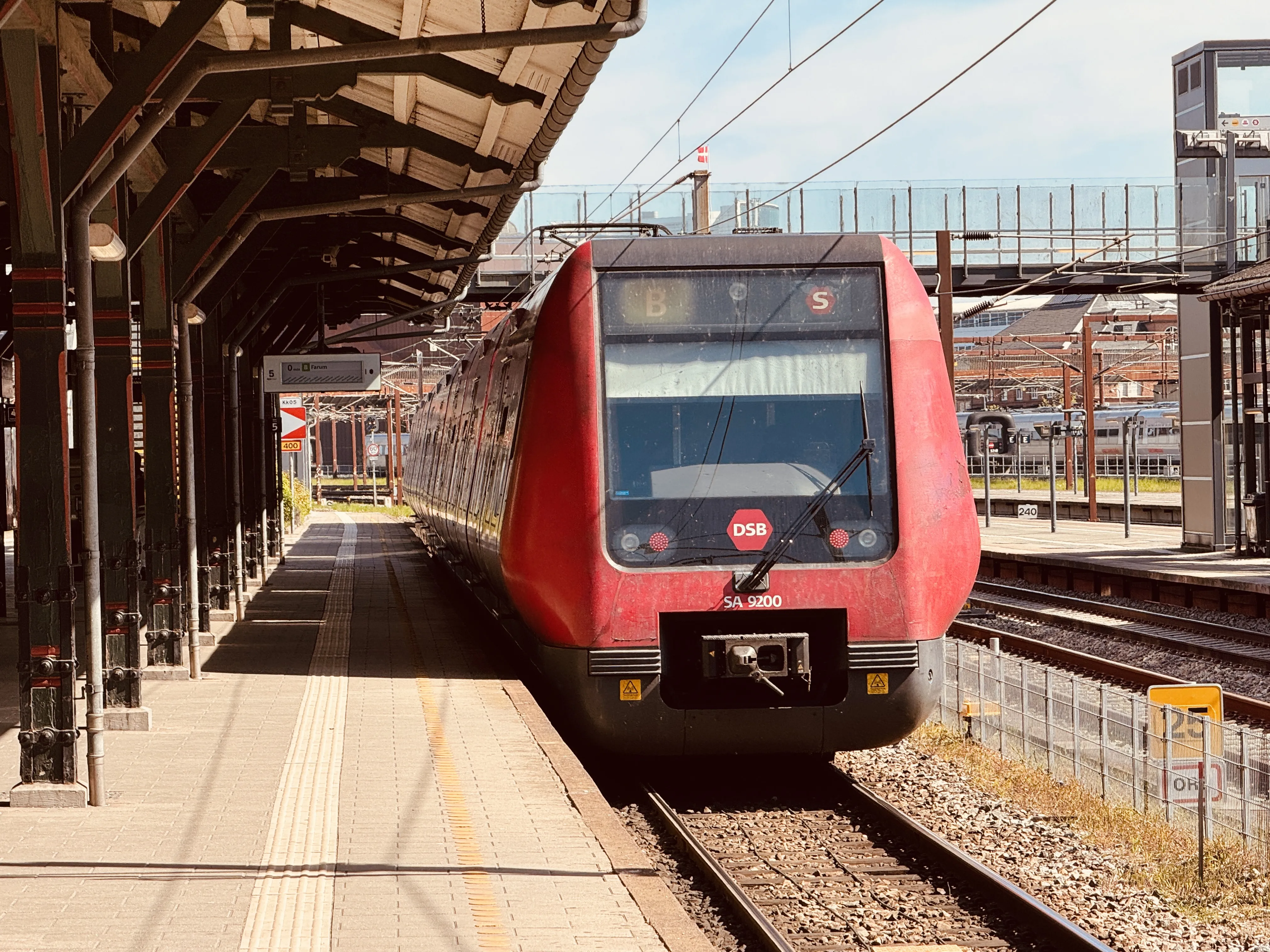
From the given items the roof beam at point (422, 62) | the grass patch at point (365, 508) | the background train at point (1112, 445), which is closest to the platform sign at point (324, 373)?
the roof beam at point (422, 62)

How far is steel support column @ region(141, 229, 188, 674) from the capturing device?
12.2 meters

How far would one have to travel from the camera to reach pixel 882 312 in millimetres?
9234

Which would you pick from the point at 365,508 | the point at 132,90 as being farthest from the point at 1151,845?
the point at 365,508

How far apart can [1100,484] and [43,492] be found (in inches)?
2241

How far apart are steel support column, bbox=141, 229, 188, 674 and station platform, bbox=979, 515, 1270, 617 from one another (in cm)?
1059

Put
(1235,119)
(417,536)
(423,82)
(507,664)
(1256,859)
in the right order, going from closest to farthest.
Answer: (1256,859) < (423,82) < (507,664) < (1235,119) < (417,536)

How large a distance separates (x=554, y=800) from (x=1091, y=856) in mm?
2606

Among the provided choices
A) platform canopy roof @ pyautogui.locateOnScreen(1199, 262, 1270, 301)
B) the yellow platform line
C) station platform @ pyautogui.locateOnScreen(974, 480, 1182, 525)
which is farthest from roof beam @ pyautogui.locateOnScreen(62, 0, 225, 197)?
station platform @ pyautogui.locateOnScreen(974, 480, 1182, 525)

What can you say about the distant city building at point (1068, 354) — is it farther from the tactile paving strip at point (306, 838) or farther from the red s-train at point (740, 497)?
the tactile paving strip at point (306, 838)

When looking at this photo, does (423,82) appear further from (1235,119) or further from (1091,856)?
(1235,119)

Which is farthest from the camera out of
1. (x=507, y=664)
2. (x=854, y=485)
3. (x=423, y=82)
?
(x=507, y=664)

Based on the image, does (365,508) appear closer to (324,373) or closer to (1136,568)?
(1136,568)

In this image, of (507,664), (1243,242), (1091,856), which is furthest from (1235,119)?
(1091,856)

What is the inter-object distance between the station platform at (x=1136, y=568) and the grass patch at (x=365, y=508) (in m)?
23.3
